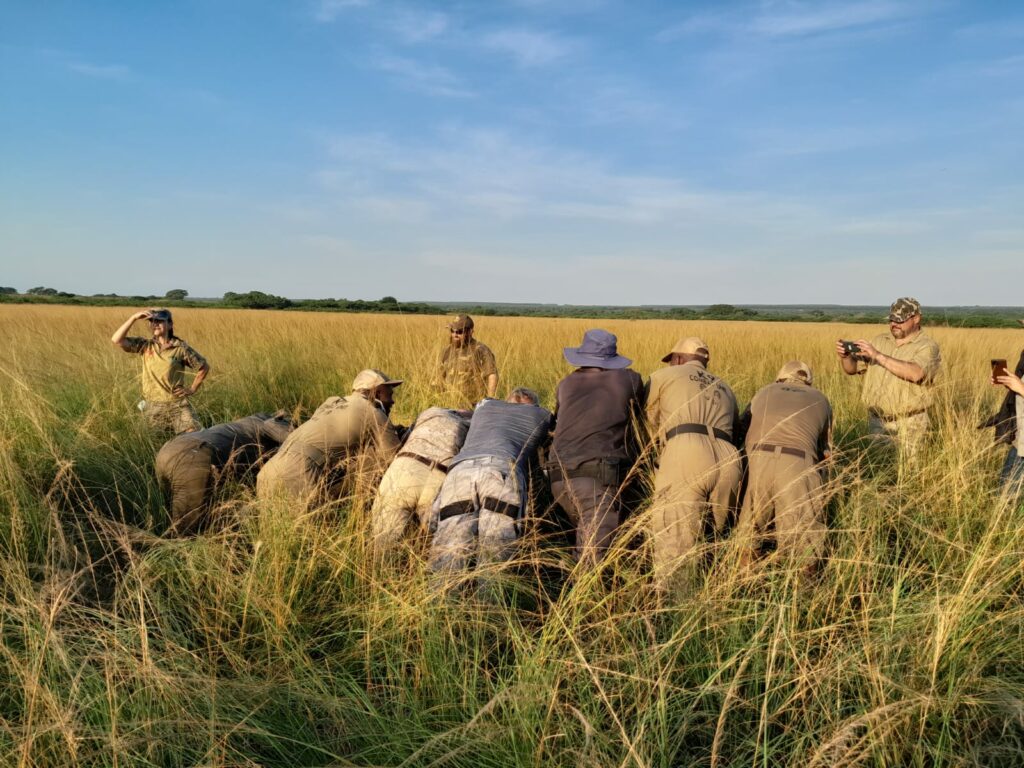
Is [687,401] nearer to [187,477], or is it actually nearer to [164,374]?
[187,477]

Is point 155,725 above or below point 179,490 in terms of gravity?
below

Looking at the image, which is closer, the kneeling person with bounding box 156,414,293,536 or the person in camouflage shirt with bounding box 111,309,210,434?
the kneeling person with bounding box 156,414,293,536

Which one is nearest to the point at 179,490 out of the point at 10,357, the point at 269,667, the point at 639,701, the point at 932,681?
the point at 269,667

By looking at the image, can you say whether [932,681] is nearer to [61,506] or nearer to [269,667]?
[269,667]

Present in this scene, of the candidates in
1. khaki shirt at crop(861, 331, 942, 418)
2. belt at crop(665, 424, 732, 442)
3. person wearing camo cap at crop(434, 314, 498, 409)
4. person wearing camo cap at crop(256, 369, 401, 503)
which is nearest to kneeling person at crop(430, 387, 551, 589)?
person wearing camo cap at crop(256, 369, 401, 503)

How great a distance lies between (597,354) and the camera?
455 centimetres

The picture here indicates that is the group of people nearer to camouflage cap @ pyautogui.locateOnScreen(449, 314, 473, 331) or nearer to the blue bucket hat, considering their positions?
the blue bucket hat

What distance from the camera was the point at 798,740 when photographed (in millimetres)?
2184

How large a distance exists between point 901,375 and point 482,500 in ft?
11.3

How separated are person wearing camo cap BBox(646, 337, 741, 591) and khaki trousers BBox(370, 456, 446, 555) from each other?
1323 millimetres

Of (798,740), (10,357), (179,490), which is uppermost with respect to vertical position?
(10,357)

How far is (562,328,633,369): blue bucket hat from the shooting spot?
14.7ft

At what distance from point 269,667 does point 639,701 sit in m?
1.46

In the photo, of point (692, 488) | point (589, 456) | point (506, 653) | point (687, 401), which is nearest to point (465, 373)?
point (589, 456)
